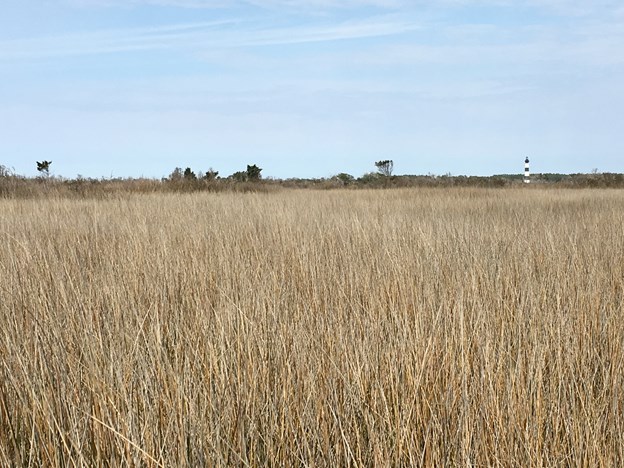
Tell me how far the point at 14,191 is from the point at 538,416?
1297 centimetres

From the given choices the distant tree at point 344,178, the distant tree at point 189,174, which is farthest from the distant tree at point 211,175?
the distant tree at point 344,178

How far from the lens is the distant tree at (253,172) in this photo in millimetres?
21516

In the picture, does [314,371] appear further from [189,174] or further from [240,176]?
[240,176]

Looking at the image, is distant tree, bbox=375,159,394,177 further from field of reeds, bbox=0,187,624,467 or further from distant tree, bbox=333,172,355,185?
field of reeds, bbox=0,187,624,467

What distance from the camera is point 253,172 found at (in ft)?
71.0

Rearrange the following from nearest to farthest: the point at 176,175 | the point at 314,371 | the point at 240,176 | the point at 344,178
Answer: the point at 314,371, the point at 176,175, the point at 240,176, the point at 344,178

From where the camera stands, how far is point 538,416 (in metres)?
1.53

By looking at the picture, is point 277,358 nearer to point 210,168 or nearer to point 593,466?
point 593,466

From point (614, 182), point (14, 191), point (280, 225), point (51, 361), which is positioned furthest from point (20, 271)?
point (614, 182)

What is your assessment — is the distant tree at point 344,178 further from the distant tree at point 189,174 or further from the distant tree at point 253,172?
the distant tree at point 189,174

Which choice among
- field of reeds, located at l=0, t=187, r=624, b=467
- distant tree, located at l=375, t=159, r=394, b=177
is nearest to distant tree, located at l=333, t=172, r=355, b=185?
distant tree, located at l=375, t=159, r=394, b=177

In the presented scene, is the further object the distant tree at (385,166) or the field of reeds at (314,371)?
the distant tree at (385,166)

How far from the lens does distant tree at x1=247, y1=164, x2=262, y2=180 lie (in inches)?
847

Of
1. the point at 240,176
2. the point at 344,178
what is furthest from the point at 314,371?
the point at 344,178
